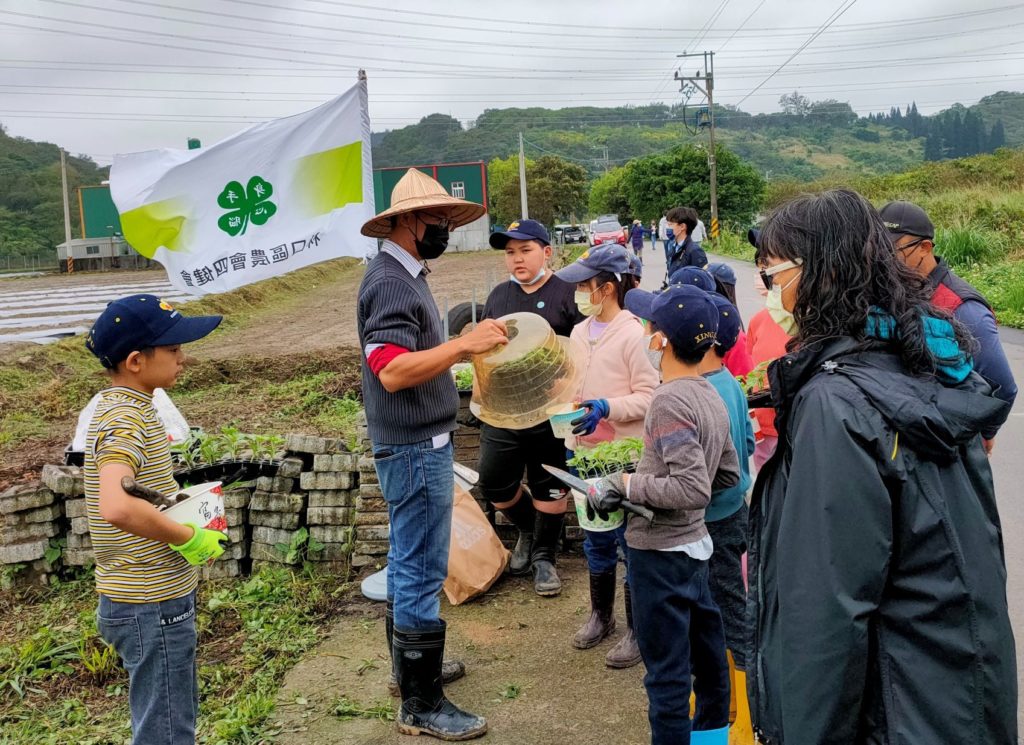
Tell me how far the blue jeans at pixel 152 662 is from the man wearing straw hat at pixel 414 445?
969 mm

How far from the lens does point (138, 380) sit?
291 cm

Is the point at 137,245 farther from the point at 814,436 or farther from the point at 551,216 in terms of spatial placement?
the point at 551,216

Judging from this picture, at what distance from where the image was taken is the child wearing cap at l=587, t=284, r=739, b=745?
297cm

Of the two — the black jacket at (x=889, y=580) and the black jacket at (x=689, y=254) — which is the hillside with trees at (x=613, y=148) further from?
the black jacket at (x=889, y=580)

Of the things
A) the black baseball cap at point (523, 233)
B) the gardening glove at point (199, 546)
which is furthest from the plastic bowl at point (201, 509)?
the black baseball cap at point (523, 233)

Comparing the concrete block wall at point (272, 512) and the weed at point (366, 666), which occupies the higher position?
the concrete block wall at point (272, 512)

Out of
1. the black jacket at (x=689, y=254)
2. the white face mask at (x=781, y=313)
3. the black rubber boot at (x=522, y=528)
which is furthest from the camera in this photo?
the black jacket at (x=689, y=254)

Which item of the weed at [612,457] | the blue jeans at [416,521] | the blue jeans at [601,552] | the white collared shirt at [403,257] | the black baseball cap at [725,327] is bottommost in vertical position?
the blue jeans at [601,552]

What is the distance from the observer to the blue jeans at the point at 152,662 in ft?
9.24

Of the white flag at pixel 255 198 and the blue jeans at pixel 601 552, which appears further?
the white flag at pixel 255 198

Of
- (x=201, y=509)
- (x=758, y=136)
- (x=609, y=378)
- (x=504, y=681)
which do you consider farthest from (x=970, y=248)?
(x=758, y=136)

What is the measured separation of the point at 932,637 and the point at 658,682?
61.6 inches

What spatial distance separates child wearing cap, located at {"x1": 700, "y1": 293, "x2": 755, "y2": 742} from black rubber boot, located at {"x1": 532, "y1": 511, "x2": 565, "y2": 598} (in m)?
1.54

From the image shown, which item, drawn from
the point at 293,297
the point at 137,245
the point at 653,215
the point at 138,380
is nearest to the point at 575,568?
the point at 138,380
